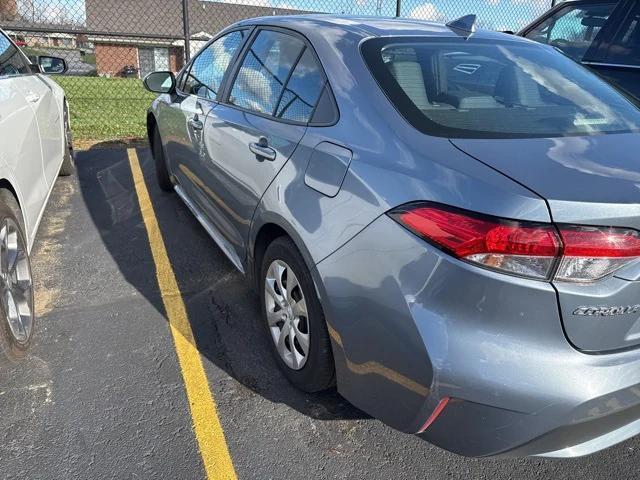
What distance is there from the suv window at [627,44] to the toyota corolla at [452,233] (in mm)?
2254

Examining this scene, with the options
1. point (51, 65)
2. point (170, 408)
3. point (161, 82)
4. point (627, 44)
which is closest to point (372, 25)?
point (170, 408)

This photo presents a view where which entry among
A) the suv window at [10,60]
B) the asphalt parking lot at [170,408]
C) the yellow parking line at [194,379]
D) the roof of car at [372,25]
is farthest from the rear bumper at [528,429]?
the suv window at [10,60]

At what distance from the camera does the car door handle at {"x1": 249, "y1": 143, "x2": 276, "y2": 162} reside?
8.17 ft

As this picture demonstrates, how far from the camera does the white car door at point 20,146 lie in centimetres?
283

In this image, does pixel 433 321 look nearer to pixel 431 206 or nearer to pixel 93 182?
pixel 431 206

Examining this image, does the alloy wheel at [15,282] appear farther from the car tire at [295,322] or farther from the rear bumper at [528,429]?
the rear bumper at [528,429]

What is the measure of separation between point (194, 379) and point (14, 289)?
1.02m

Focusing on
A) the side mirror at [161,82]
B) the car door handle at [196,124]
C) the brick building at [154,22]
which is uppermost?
the car door handle at [196,124]

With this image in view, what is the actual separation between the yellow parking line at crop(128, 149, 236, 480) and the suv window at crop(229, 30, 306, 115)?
50.4 inches

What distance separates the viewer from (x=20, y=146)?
3.11 meters

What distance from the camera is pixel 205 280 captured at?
3.66 m

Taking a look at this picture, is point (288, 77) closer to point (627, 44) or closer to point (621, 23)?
point (627, 44)

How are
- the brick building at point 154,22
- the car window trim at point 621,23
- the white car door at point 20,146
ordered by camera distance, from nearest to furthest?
1. the white car door at point 20,146
2. the car window trim at point 621,23
3. the brick building at point 154,22

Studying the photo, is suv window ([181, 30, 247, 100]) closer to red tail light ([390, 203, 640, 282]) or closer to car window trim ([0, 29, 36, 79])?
Result: car window trim ([0, 29, 36, 79])
